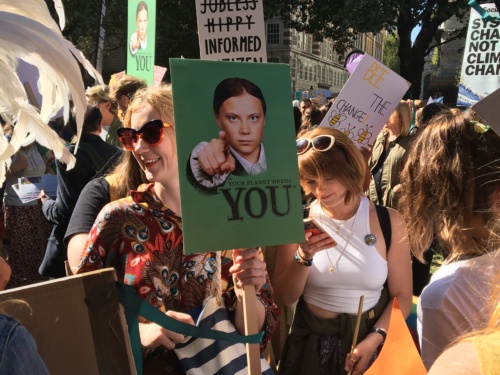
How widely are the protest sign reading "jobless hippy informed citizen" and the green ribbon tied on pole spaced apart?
2.35 meters

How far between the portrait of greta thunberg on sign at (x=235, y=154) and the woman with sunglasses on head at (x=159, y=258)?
Result: 0.54 ft

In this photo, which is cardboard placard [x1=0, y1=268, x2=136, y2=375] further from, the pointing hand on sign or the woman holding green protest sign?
the woman holding green protest sign

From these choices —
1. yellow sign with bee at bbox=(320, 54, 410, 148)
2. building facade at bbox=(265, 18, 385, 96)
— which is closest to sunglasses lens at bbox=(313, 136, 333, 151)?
yellow sign with bee at bbox=(320, 54, 410, 148)

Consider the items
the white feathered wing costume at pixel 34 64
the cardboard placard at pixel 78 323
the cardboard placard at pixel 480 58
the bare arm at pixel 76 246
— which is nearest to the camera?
the white feathered wing costume at pixel 34 64

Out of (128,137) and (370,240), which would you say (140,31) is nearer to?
(128,137)

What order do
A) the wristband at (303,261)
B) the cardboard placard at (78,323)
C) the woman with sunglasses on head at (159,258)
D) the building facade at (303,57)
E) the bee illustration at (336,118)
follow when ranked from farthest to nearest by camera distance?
the building facade at (303,57) → the bee illustration at (336,118) → the wristband at (303,261) → the woman with sunglasses on head at (159,258) → the cardboard placard at (78,323)

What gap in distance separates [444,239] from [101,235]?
3.65 ft

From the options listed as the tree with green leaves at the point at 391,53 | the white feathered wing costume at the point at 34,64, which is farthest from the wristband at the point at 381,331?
the tree with green leaves at the point at 391,53

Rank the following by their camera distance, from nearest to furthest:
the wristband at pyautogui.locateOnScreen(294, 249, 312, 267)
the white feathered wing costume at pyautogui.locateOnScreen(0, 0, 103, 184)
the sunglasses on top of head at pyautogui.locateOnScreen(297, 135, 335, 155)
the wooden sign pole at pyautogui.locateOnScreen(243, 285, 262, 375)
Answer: the white feathered wing costume at pyautogui.locateOnScreen(0, 0, 103, 184) < the wooden sign pole at pyautogui.locateOnScreen(243, 285, 262, 375) < the wristband at pyautogui.locateOnScreen(294, 249, 312, 267) < the sunglasses on top of head at pyautogui.locateOnScreen(297, 135, 335, 155)

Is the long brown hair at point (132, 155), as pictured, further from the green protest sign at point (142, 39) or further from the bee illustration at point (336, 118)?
the green protest sign at point (142, 39)

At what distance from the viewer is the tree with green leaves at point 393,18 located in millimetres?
20266

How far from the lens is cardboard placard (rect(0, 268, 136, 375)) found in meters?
1.43

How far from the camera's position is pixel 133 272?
1865 millimetres

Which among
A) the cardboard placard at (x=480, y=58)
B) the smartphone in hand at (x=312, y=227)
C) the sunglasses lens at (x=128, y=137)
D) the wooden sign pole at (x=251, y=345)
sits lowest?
the wooden sign pole at (x=251, y=345)
